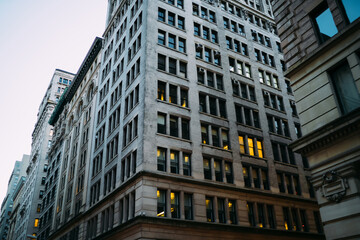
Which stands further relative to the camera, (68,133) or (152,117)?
(68,133)

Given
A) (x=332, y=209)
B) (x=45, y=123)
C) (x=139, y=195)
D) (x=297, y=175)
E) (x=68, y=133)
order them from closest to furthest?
(x=332, y=209) < (x=139, y=195) < (x=297, y=175) < (x=68, y=133) < (x=45, y=123)

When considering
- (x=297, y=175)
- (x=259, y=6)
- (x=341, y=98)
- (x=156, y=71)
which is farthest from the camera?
(x=259, y=6)

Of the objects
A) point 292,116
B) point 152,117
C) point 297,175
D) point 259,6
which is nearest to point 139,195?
point 152,117

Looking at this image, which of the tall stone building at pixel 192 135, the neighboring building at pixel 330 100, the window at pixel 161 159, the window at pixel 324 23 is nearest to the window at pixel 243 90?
the tall stone building at pixel 192 135

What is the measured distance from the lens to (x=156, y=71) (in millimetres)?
32688

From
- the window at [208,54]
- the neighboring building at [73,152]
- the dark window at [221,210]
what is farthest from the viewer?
the neighboring building at [73,152]

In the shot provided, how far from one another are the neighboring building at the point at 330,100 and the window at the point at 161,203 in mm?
14367

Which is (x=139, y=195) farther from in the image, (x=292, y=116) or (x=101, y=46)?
(x=101, y=46)

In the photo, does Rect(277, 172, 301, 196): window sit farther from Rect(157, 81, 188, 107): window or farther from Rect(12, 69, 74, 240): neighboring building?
Rect(12, 69, 74, 240): neighboring building

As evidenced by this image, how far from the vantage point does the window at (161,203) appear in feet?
86.2

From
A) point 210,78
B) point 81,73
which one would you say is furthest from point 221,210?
point 81,73

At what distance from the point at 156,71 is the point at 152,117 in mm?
5538

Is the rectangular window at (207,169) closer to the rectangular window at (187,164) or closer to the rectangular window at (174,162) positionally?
the rectangular window at (187,164)

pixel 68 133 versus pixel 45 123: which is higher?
pixel 45 123
